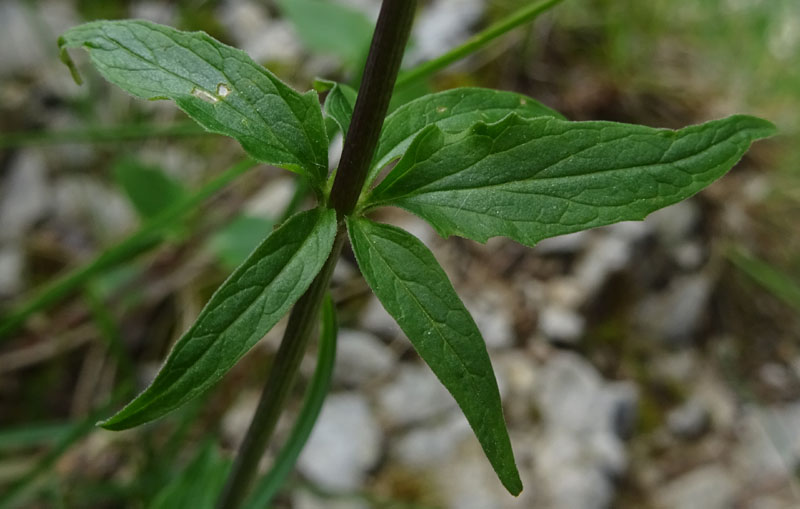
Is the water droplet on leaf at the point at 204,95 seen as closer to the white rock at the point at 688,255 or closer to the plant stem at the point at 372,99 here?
the plant stem at the point at 372,99

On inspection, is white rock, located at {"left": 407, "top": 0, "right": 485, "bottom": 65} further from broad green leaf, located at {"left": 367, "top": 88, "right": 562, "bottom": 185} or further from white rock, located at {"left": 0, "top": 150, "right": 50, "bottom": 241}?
broad green leaf, located at {"left": 367, "top": 88, "right": 562, "bottom": 185}

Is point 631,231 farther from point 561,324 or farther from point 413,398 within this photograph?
point 413,398

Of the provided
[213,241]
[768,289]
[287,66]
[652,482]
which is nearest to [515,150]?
[213,241]

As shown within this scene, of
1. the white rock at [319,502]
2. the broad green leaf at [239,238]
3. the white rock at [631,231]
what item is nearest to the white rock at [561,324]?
the white rock at [631,231]

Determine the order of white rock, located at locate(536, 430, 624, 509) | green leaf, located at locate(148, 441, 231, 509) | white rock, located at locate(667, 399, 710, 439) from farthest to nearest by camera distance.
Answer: white rock, located at locate(667, 399, 710, 439) → white rock, located at locate(536, 430, 624, 509) → green leaf, located at locate(148, 441, 231, 509)

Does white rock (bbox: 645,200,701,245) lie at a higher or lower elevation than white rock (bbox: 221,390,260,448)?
higher

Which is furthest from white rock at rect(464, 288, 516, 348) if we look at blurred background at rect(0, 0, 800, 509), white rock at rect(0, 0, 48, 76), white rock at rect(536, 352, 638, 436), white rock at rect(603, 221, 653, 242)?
white rock at rect(0, 0, 48, 76)

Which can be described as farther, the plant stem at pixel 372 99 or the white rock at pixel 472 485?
the white rock at pixel 472 485
